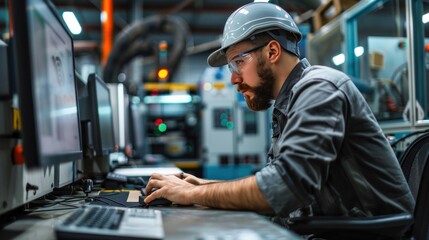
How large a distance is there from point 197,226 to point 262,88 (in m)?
0.76

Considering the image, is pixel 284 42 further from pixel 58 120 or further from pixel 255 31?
pixel 58 120

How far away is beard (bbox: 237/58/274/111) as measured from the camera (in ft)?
5.06

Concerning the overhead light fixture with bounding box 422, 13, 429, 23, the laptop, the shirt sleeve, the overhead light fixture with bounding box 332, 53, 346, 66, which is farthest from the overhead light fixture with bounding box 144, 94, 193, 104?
the laptop

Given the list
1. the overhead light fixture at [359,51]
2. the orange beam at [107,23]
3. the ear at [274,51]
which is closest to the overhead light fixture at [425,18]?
the overhead light fixture at [359,51]

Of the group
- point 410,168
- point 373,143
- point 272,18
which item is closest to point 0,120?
point 272,18

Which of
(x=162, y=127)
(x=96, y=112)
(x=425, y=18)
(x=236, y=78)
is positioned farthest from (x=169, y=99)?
(x=236, y=78)

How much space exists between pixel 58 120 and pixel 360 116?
0.90 metres

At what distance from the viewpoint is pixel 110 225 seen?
0.87 m

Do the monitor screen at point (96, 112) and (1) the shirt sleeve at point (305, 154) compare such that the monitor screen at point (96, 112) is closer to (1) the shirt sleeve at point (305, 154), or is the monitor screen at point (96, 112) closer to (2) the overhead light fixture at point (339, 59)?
(1) the shirt sleeve at point (305, 154)

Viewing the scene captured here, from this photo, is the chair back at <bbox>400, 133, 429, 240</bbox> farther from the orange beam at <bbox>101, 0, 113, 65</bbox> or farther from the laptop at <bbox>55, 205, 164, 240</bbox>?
the orange beam at <bbox>101, 0, 113, 65</bbox>

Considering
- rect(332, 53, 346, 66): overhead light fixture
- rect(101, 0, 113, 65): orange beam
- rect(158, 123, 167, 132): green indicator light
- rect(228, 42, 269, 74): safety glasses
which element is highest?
rect(101, 0, 113, 65): orange beam

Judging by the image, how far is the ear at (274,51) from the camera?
1.50 metres

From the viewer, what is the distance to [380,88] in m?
3.46

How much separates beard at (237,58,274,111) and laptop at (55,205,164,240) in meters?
0.70
